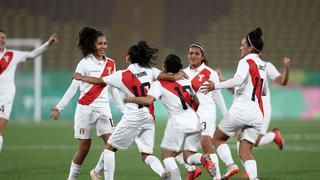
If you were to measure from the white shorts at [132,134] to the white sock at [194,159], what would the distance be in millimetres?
628

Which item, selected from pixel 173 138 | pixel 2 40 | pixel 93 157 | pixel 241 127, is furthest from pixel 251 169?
pixel 93 157

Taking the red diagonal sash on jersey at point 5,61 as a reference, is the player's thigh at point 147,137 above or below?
below

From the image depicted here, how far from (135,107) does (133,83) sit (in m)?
0.31

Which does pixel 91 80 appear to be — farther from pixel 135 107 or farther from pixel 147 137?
pixel 147 137

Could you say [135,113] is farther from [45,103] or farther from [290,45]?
[290,45]

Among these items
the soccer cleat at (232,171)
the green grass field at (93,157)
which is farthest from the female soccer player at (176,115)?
the green grass field at (93,157)

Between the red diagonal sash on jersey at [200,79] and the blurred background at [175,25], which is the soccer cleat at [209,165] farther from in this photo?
the blurred background at [175,25]

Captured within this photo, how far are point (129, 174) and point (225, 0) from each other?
22354 millimetres

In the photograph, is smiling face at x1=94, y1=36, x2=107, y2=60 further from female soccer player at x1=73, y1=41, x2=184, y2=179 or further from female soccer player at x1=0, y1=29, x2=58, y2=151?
female soccer player at x1=0, y1=29, x2=58, y2=151

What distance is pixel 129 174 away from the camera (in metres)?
12.1

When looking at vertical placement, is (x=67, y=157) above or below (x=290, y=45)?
below

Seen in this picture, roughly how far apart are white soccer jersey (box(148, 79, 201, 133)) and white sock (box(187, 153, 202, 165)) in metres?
0.45

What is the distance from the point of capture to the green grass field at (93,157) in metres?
12.1

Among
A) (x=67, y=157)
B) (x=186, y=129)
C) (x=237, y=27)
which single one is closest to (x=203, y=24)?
(x=237, y=27)
